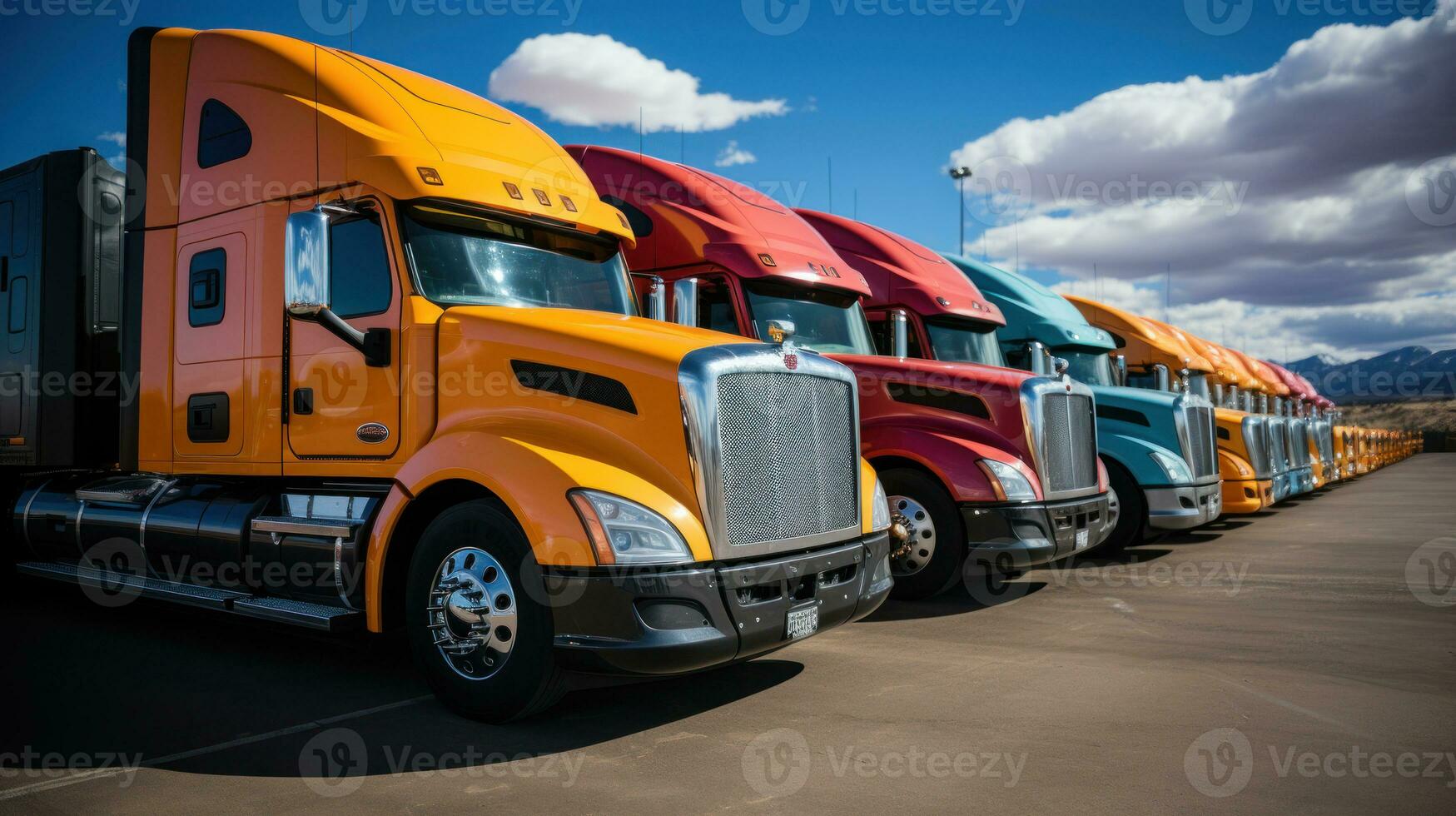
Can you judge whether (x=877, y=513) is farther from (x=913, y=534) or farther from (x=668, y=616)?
(x=913, y=534)

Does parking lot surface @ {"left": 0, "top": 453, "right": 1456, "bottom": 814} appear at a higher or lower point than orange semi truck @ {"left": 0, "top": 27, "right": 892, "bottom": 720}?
lower

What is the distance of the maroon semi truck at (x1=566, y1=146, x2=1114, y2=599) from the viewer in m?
7.66

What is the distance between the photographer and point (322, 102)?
5.73 metres

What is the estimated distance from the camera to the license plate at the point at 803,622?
A: 473cm

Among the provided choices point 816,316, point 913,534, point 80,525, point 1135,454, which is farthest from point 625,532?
point 1135,454

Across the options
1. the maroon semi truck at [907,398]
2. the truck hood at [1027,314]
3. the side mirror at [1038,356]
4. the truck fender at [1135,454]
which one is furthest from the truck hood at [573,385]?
the truck hood at [1027,314]

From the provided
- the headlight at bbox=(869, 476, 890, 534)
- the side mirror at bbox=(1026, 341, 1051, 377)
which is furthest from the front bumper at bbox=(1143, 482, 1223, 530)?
the headlight at bbox=(869, 476, 890, 534)

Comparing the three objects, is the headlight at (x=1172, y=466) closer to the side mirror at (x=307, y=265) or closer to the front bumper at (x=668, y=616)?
the front bumper at (x=668, y=616)

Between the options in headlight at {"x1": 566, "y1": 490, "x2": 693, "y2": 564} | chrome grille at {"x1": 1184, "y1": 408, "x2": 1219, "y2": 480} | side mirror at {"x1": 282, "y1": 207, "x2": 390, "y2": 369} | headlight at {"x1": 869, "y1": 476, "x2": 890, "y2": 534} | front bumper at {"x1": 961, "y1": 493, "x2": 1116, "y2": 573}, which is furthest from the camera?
chrome grille at {"x1": 1184, "y1": 408, "x2": 1219, "y2": 480}

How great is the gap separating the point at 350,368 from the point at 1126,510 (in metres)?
8.74

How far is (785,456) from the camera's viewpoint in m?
4.97

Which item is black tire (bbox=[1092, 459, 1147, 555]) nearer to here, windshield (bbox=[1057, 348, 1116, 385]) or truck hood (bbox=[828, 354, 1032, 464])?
windshield (bbox=[1057, 348, 1116, 385])

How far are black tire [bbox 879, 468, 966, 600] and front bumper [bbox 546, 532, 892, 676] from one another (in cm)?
323

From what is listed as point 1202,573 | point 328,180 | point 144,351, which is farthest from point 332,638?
point 1202,573
